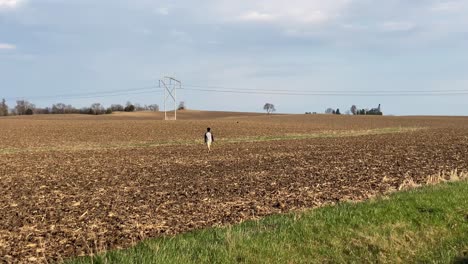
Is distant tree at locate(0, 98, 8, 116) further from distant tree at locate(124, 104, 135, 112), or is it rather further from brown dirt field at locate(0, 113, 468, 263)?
brown dirt field at locate(0, 113, 468, 263)

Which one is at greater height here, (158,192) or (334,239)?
(334,239)

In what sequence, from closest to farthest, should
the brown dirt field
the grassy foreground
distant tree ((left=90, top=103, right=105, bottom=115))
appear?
the grassy foreground → the brown dirt field → distant tree ((left=90, top=103, right=105, bottom=115))

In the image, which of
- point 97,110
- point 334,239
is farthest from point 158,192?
point 97,110

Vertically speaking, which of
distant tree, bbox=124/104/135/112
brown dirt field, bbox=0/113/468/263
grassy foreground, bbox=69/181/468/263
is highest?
distant tree, bbox=124/104/135/112

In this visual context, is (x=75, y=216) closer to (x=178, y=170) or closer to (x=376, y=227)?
(x=376, y=227)

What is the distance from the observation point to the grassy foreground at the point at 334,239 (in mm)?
7297

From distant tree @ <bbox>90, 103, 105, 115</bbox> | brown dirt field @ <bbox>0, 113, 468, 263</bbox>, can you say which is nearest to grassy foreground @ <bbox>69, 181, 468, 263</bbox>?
brown dirt field @ <bbox>0, 113, 468, 263</bbox>

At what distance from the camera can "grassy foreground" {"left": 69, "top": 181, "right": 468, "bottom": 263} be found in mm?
7297

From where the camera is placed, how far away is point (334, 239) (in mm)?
8477

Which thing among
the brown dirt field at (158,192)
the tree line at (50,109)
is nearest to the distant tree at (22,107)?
the tree line at (50,109)

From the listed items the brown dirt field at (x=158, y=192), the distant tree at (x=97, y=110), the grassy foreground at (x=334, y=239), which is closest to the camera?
the grassy foreground at (x=334, y=239)

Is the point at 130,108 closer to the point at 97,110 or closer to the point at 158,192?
the point at 97,110

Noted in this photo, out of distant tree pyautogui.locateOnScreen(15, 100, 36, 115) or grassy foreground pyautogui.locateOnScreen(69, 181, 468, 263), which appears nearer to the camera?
grassy foreground pyautogui.locateOnScreen(69, 181, 468, 263)

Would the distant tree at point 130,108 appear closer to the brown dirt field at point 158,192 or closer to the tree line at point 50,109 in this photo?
the tree line at point 50,109
